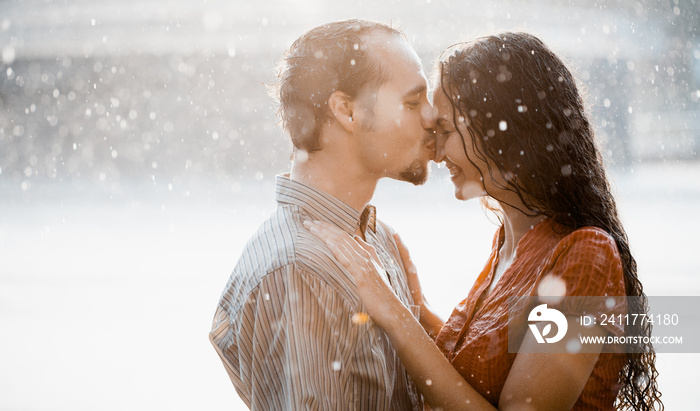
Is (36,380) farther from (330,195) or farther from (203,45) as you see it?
(203,45)

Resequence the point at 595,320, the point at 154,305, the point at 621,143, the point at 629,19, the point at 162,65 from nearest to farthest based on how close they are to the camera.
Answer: the point at 595,320 < the point at 154,305 < the point at 629,19 < the point at 621,143 < the point at 162,65

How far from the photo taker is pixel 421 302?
1.82 meters

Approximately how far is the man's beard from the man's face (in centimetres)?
1

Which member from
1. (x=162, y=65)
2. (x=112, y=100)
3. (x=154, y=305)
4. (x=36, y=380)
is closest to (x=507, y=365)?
(x=36, y=380)

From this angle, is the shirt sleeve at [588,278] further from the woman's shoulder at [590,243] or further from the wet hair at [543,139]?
the wet hair at [543,139]

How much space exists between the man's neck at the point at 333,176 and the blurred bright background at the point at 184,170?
0.31 metres

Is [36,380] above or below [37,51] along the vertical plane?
below

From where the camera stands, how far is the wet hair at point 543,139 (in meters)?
1.37

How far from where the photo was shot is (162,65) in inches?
695

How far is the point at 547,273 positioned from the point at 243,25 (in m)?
12.4

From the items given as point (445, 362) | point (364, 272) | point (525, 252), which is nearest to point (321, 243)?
point (364, 272)

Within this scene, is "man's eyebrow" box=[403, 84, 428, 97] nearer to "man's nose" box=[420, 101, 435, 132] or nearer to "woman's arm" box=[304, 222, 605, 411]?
"man's nose" box=[420, 101, 435, 132]

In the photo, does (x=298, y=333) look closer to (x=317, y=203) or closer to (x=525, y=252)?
(x=317, y=203)

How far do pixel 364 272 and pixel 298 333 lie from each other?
0.19m
